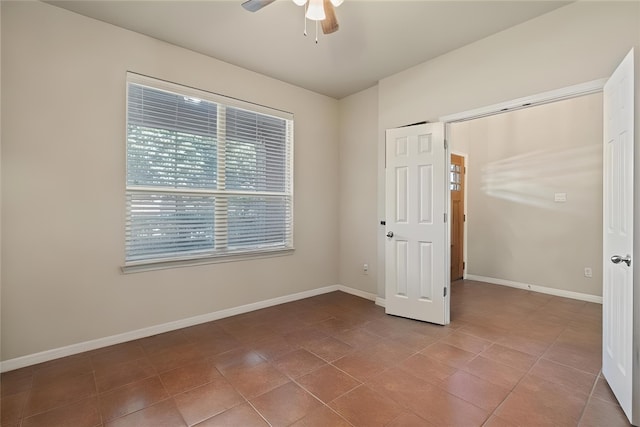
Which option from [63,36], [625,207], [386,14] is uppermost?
[386,14]

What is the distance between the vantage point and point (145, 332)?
2.89 meters

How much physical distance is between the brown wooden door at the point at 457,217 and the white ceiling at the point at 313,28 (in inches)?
92.4

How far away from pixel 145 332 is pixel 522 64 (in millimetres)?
4335

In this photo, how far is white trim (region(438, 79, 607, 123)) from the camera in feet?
7.50

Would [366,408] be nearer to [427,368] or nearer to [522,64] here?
[427,368]

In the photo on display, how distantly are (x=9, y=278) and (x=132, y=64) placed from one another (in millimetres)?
2085

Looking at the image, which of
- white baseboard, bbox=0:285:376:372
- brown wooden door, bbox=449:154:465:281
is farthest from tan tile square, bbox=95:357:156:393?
brown wooden door, bbox=449:154:465:281

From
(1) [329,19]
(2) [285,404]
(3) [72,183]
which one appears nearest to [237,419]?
(2) [285,404]

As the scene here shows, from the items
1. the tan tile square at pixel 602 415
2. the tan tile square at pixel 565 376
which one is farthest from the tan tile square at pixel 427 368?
the tan tile square at pixel 602 415

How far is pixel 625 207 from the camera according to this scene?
5.87 feet

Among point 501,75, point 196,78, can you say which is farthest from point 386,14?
point 196,78

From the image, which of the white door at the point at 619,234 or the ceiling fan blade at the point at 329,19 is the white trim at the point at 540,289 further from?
the ceiling fan blade at the point at 329,19

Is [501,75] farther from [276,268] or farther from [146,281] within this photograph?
[146,281]

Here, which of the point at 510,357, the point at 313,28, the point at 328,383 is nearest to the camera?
the point at 328,383
